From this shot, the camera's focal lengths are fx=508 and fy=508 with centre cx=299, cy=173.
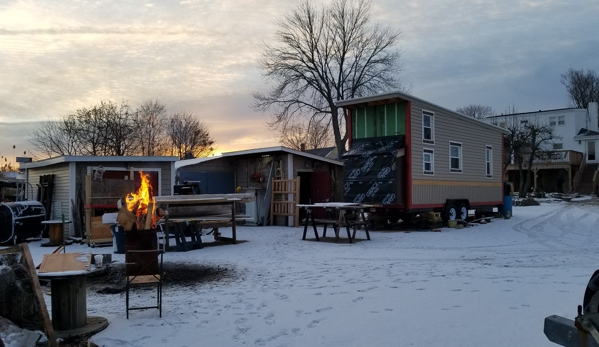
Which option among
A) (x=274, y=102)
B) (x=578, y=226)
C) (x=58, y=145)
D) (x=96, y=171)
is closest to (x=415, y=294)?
(x=96, y=171)

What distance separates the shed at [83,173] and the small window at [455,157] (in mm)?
9540

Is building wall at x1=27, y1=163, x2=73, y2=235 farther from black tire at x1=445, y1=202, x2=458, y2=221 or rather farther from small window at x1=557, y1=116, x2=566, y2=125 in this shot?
small window at x1=557, y1=116, x2=566, y2=125

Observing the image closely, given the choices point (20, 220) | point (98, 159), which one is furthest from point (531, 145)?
point (20, 220)

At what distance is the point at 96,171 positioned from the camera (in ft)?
47.8

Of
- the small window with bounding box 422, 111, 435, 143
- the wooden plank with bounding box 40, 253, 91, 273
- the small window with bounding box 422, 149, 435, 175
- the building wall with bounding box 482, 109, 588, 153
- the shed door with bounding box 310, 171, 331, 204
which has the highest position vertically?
the building wall with bounding box 482, 109, 588, 153

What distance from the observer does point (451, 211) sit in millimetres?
17688

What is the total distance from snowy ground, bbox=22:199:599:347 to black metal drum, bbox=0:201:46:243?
3087mm

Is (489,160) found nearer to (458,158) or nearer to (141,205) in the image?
(458,158)

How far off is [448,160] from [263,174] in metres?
6.82

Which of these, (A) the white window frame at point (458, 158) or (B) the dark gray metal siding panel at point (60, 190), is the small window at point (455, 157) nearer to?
(A) the white window frame at point (458, 158)

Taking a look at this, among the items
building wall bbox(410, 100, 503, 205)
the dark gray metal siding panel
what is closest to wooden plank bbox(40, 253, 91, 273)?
the dark gray metal siding panel

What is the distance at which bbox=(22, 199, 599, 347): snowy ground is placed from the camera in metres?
4.93

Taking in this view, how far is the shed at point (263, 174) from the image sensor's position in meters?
18.8

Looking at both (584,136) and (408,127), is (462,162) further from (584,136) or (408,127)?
(584,136)
